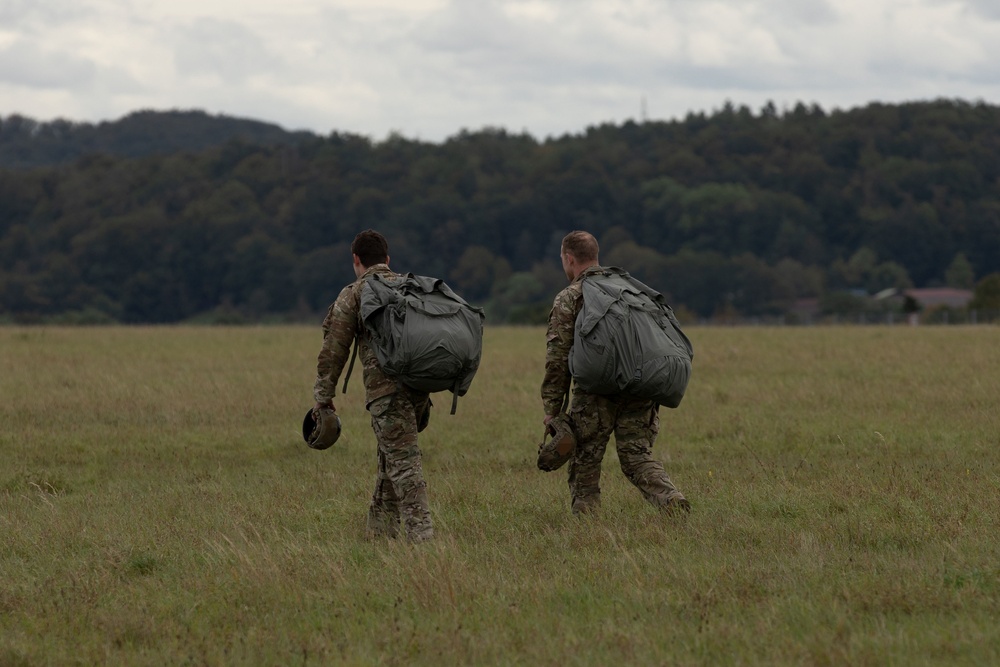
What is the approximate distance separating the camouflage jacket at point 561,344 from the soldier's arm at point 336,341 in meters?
1.27

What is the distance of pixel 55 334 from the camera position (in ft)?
101

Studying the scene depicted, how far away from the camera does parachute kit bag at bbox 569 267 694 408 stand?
8055 mm

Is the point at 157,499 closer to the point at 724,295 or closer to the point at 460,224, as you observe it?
the point at 724,295

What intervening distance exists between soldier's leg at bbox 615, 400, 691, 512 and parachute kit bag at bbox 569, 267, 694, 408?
27cm

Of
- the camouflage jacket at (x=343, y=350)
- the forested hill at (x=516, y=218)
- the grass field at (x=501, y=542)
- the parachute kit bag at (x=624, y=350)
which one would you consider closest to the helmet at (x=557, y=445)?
the parachute kit bag at (x=624, y=350)

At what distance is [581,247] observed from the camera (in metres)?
8.55

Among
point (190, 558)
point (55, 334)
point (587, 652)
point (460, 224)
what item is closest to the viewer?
point (587, 652)

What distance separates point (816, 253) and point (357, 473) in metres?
110

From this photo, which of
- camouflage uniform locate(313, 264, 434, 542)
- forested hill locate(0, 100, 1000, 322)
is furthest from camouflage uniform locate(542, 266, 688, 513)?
forested hill locate(0, 100, 1000, 322)

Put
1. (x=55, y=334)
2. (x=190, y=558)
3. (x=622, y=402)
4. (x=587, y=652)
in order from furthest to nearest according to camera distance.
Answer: (x=55, y=334)
(x=622, y=402)
(x=190, y=558)
(x=587, y=652)

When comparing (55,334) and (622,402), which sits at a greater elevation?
(622,402)

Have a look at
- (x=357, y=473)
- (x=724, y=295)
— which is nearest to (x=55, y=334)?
(x=357, y=473)

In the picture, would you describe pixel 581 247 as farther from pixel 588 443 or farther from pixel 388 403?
pixel 388 403

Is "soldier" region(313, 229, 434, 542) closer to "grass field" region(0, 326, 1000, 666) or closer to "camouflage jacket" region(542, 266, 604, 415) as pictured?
"grass field" region(0, 326, 1000, 666)
